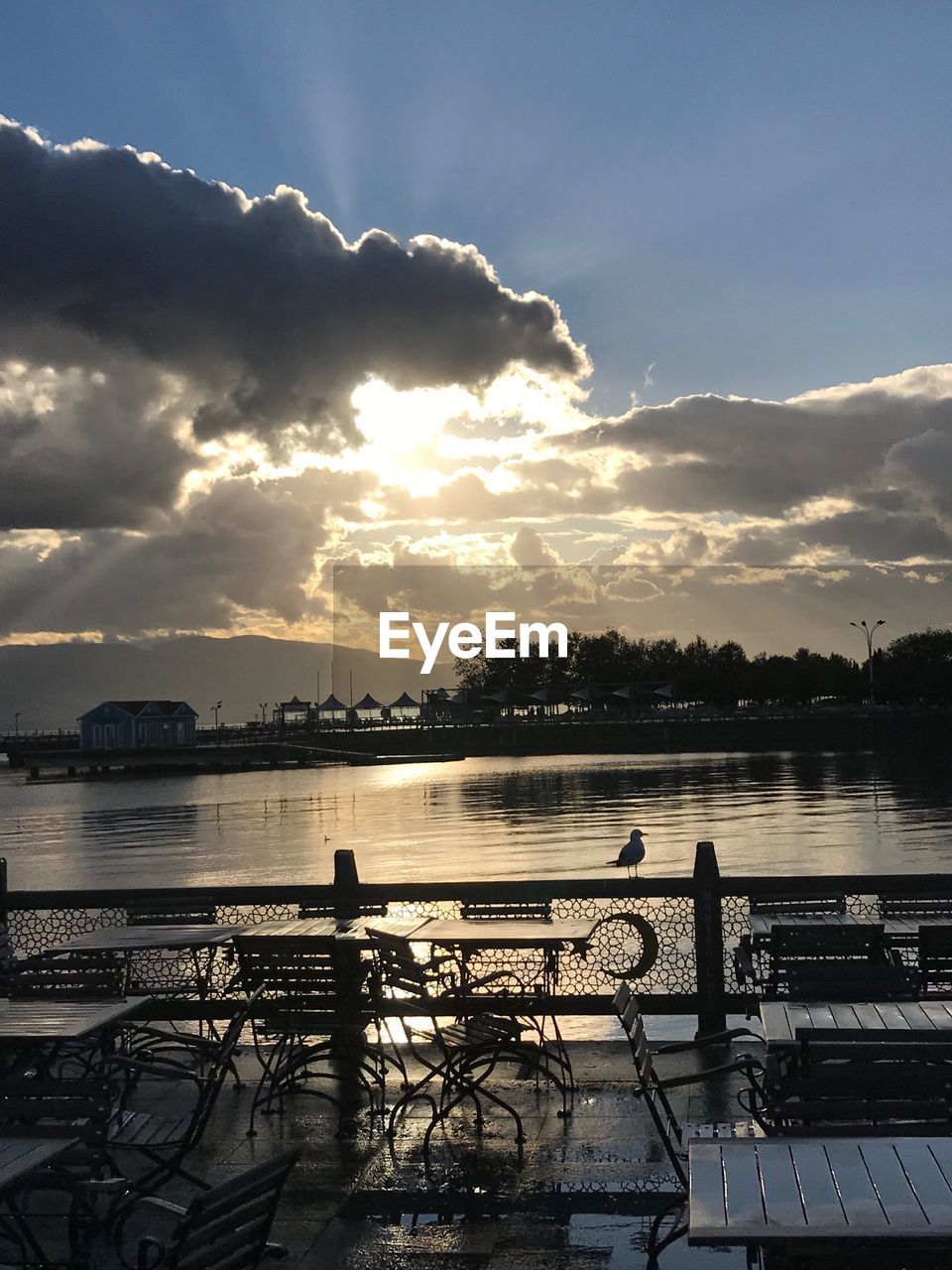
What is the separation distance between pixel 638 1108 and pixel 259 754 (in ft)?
523

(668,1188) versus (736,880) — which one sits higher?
(736,880)

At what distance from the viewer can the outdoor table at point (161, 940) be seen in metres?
8.95

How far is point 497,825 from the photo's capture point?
2562 inches

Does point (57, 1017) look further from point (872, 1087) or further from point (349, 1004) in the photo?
point (872, 1087)

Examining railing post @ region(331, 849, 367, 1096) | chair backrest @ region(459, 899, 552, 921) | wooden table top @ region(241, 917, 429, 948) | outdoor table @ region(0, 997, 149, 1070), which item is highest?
chair backrest @ region(459, 899, 552, 921)

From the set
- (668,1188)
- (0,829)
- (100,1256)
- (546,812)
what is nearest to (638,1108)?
(668,1188)

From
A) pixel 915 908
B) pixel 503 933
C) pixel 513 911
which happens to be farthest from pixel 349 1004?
pixel 915 908

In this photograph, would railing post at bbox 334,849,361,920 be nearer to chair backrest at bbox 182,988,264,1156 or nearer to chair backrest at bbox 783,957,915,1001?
chair backrest at bbox 182,988,264,1156

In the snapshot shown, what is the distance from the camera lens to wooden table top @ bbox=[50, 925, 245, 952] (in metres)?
8.95

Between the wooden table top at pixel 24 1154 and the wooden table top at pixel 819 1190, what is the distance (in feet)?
7.61

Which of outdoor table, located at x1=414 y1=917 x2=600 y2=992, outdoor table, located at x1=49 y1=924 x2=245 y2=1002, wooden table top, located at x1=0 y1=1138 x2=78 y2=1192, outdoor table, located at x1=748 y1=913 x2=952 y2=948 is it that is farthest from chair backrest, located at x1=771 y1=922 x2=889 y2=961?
wooden table top, located at x1=0 y1=1138 x2=78 y2=1192

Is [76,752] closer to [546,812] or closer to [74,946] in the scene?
[546,812]

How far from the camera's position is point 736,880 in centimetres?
998

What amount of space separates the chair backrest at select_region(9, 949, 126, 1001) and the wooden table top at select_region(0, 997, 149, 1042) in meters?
0.15
